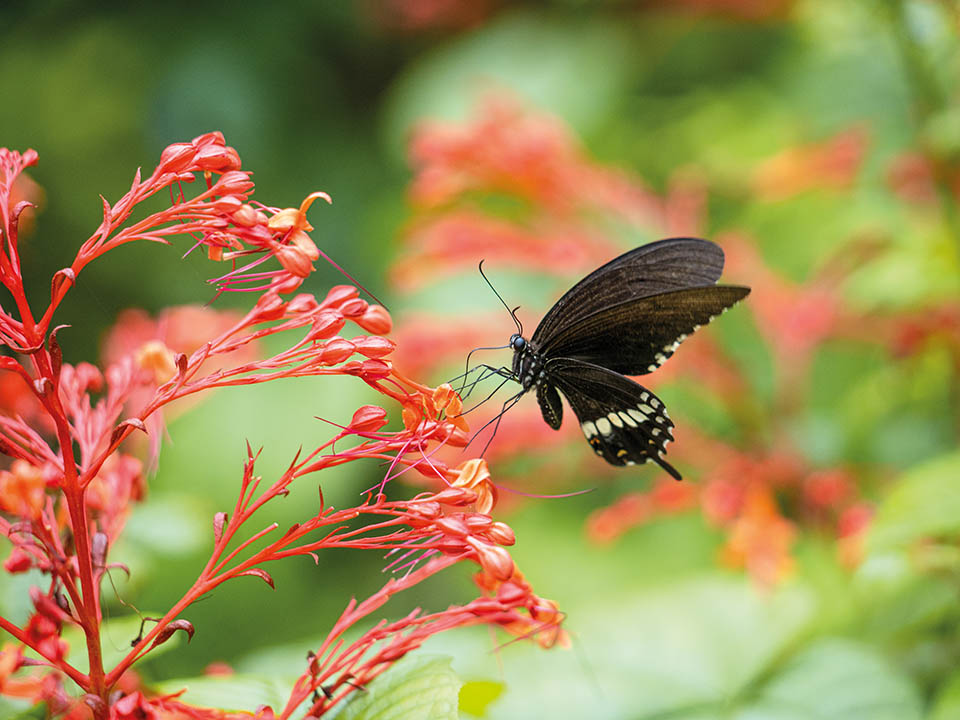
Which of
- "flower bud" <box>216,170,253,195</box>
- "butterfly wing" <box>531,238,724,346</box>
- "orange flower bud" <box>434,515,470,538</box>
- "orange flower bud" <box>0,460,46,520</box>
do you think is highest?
"butterfly wing" <box>531,238,724,346</box>

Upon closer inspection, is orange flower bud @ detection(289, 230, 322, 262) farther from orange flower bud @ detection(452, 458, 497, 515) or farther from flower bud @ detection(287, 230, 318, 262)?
orange flower bud @ detection(452, 458, 497, 515)

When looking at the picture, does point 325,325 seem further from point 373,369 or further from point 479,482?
point 479,482

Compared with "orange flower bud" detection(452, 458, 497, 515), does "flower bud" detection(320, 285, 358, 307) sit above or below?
above

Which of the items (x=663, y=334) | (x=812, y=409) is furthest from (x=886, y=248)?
(x=663, y=334)

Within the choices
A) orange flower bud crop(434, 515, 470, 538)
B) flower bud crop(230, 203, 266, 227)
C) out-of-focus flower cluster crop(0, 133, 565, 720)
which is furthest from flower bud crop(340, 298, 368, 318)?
orange flower bud crop(434, 515, 470, 538)

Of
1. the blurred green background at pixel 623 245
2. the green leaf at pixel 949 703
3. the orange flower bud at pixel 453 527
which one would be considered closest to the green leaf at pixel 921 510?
the blurred green background at pixel 623 245

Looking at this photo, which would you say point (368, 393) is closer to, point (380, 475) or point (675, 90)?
point (380, 475)

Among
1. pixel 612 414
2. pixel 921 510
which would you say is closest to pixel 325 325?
pixel 612 414
